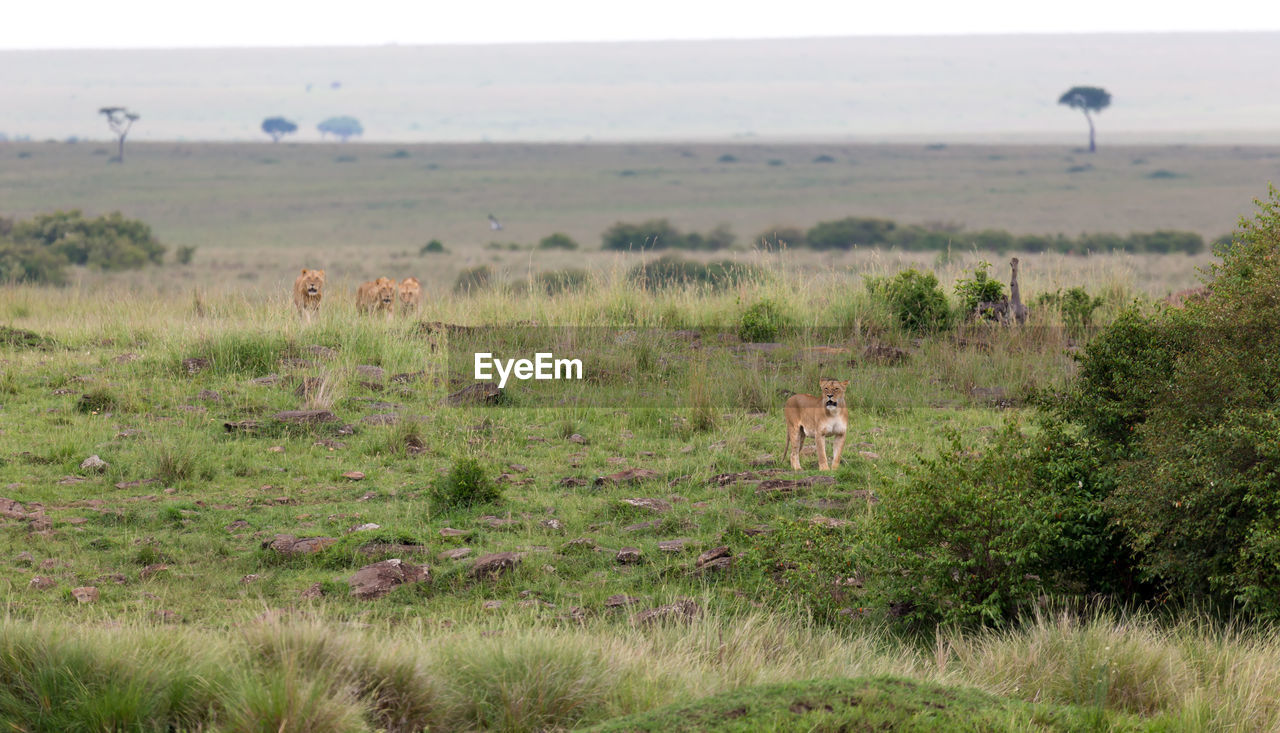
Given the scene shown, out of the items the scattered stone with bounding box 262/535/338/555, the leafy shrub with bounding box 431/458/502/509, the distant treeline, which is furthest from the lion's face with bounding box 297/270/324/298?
the distant treeline

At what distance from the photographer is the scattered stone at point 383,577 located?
6676 millimetres

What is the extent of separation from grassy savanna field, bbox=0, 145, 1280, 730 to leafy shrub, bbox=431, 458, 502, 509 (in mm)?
70

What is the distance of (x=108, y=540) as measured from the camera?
736cm

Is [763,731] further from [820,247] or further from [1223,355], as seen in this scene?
[820,247]

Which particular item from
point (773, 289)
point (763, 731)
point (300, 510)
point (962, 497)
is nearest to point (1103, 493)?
point (962, 497)

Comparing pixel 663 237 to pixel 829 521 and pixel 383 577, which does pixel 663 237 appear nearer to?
pixel 829 521

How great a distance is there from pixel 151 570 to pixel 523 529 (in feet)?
7.64

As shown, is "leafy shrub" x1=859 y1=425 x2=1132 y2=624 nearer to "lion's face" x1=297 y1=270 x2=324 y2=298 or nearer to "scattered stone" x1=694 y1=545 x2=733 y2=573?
"scattered stone" x1=694 y1=545 x2=733 y2=573

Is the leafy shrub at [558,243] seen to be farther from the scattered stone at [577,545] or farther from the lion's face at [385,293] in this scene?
the scattered stone at [577,545]

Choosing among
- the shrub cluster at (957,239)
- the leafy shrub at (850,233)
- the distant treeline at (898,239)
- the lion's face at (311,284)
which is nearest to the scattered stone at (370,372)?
the lion's face at (311,284)

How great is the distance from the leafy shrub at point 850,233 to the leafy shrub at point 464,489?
4725 centimetres

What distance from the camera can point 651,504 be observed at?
327 inches

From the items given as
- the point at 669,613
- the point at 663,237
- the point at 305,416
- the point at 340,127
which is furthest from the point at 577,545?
the point at 340,127

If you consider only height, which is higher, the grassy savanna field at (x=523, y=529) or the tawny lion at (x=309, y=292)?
the tawny lion at (x=309, y=292)
